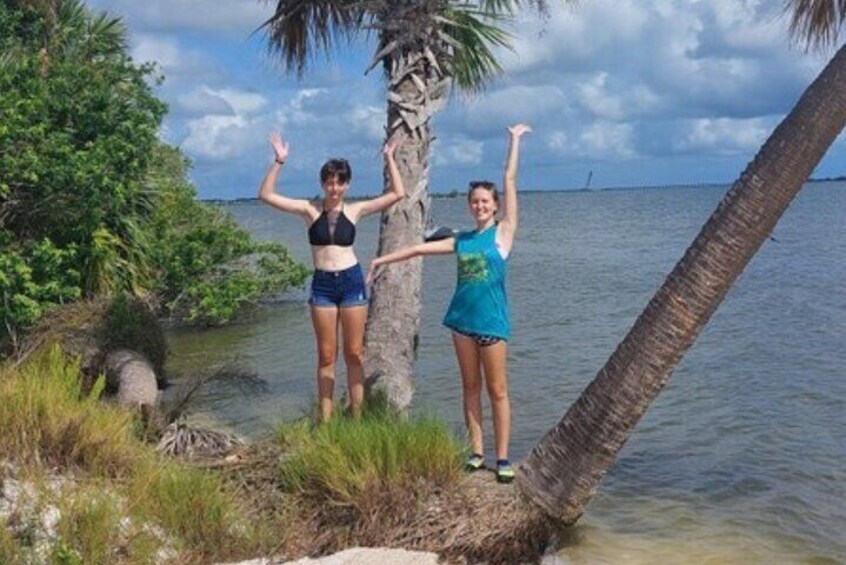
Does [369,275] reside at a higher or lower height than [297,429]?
higher

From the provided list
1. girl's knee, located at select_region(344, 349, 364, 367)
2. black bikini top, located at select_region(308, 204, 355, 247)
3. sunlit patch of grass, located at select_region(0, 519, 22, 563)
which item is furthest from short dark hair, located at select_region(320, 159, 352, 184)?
sunlit patch of grass, located at select_region(0, 519, 22, 563)

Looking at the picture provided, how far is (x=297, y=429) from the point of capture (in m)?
7.32

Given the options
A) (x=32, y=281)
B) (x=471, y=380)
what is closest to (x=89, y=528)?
(x=471, y=380)

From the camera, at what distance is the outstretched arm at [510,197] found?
6.88 m

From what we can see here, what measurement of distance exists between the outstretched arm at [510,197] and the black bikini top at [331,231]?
1.17 m

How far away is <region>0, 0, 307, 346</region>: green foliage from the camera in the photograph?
1177 cm

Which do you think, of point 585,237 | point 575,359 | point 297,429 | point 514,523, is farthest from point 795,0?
point 585,237

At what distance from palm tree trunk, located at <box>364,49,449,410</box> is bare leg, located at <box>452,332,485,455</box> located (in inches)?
71.5

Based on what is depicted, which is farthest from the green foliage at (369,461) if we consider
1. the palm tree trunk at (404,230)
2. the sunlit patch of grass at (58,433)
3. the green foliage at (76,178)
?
the green foliage at (76,178)

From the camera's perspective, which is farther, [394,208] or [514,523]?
[394,208]

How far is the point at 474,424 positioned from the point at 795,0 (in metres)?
3.78

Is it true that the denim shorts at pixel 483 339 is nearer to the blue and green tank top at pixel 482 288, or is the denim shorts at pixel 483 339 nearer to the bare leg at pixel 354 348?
the blue and green tank top at pixel 482 288

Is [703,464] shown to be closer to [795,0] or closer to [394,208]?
[394,208]

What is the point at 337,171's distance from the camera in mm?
7449
